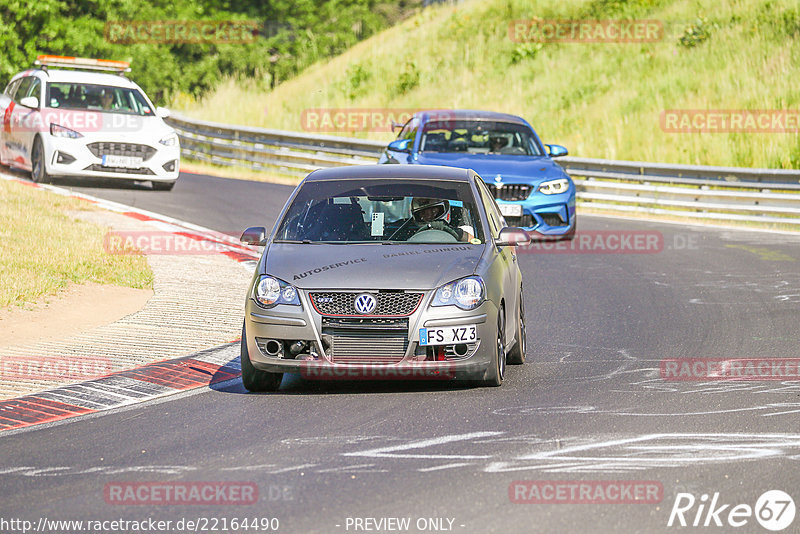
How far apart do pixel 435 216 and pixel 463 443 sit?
111 inches

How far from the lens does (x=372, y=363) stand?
860 cm

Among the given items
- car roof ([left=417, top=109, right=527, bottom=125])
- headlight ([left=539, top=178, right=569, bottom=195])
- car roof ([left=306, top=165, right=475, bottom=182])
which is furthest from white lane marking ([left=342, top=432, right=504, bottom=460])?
car roof ([left=417, top=109, right=527, bottom=125])

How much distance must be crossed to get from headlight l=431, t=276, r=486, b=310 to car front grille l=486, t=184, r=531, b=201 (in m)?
8.87

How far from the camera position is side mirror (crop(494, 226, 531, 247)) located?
9641 mm

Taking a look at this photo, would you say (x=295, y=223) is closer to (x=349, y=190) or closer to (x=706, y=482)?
(x=349, y=190)

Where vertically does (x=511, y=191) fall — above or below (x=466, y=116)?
below

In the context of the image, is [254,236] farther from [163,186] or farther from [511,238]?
[163,186]

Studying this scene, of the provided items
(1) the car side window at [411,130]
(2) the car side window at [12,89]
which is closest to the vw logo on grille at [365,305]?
(1) the car side window at [411,130]

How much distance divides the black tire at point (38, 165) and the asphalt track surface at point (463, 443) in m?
12.0

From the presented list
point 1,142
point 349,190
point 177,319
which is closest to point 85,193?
point 1,142

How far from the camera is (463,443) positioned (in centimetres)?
739

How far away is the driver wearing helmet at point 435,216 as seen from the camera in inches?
384

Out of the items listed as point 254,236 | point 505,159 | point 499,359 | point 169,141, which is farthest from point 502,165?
point 499,359

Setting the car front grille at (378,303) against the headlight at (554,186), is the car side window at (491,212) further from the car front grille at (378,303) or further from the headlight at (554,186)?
the headlight at (554,186)
